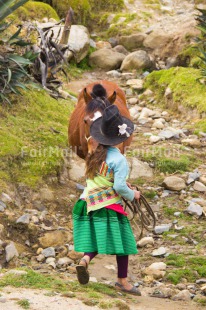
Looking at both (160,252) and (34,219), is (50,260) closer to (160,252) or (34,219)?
(34,219)

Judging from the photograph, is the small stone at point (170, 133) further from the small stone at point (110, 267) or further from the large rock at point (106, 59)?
the large rock at point (106, 59)

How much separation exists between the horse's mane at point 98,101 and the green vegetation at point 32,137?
175cm

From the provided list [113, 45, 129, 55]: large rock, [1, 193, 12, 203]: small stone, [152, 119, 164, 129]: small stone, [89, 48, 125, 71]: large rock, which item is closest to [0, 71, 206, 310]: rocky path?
[1, 193, 12, 203]: small stone

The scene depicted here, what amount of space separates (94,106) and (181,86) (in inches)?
252

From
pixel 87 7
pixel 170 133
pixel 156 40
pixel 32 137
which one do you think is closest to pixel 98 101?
pixel 32 137

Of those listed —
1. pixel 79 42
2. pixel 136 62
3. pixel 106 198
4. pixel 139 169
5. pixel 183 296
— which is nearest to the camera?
pixel 106 198

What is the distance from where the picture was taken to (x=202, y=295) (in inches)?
210

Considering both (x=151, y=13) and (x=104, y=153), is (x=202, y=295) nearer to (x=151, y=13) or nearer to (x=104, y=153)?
(x=104, y=153)

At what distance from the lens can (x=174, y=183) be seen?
7.92 m

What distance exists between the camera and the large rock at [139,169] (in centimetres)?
818

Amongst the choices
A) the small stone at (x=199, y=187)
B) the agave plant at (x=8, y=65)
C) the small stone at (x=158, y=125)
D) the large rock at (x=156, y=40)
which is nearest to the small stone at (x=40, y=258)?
the small stone at (x=199, y=187)

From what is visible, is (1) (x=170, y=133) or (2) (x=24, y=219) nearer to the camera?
(2) (x=24, y=219)

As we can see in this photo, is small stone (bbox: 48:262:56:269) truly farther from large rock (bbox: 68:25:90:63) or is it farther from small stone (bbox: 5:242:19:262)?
large rock (bbox: 68:25:90:63)

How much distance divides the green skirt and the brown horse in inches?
20.3
